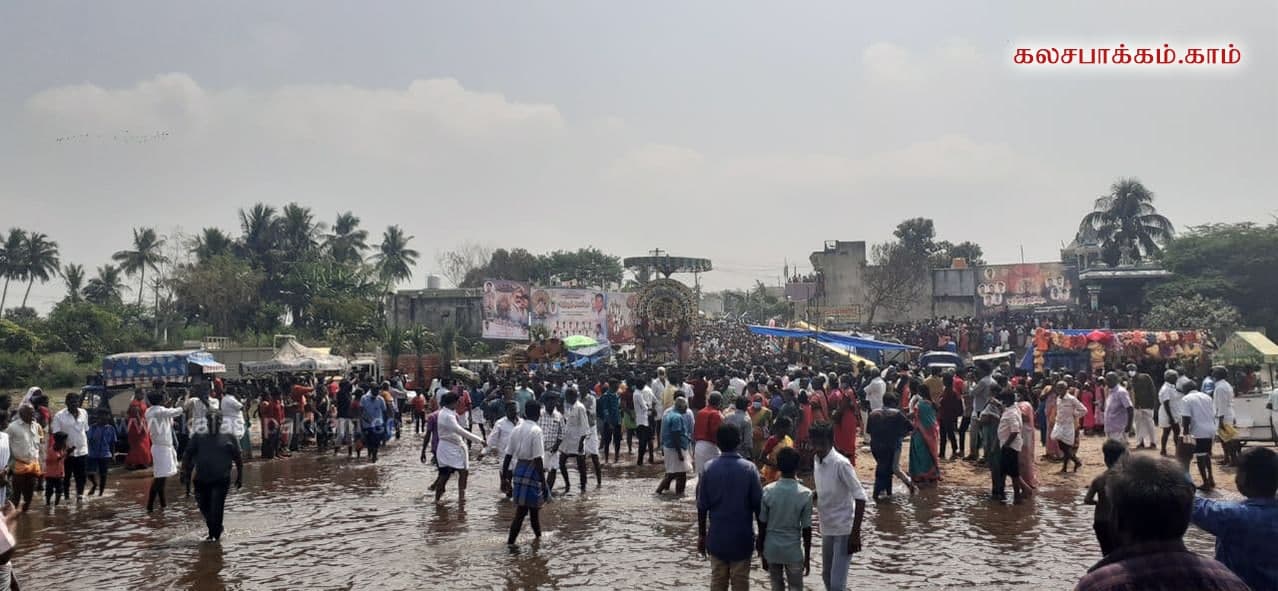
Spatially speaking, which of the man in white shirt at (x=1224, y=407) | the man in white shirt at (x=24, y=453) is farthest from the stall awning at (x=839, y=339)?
the man in white shirt at (x=24, y=453)

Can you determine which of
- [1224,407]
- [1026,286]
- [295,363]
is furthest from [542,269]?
[1224,407]

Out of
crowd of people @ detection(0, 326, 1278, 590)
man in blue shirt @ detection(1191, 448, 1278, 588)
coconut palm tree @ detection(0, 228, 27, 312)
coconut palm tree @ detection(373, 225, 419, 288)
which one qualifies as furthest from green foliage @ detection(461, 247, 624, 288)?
man in blue shirt @ detection(1191, 448, 1278, 588)

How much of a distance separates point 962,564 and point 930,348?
30.5 meters

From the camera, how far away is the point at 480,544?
32.2ft

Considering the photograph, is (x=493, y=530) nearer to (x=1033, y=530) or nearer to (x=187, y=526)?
(x=187, y=526)

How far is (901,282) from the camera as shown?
2295 inches

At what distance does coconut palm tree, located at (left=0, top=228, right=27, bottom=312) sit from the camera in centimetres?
7469

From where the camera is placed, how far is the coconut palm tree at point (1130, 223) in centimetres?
6431

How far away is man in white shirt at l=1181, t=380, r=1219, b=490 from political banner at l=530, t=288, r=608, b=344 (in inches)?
1404

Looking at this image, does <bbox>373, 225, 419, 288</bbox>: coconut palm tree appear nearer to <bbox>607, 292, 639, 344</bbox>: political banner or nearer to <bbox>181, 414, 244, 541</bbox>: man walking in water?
<bbox>607, 292, 639, 344</bbox>: political banner

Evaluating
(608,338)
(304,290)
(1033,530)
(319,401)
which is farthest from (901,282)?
(1033,530)

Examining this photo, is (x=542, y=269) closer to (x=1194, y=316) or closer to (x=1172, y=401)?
(x=1194, y=316)

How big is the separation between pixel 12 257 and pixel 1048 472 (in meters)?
86.6

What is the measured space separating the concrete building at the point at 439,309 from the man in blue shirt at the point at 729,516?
49.3 meters
